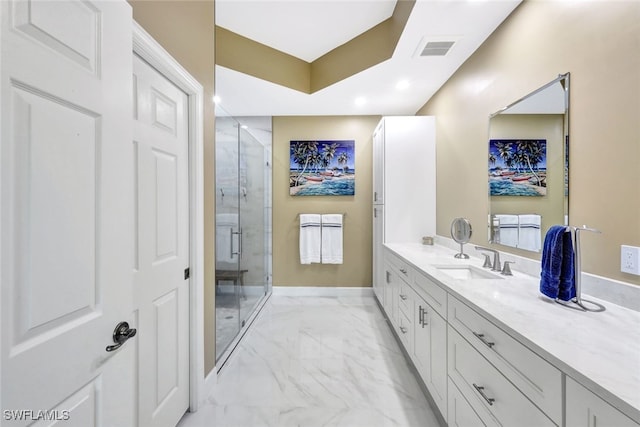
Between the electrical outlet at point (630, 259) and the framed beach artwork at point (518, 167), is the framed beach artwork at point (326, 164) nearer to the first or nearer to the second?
the framed beach artwork at point (518, 167)

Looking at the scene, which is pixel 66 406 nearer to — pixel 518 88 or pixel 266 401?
pixel 266 401

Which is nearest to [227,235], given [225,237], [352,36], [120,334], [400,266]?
[225,237]

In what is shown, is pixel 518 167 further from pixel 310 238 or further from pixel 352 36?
pixel 310 238

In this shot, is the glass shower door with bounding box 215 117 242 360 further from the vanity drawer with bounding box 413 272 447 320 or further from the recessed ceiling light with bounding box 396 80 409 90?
the recessed ceiling light with bounding box 396 80 409 90

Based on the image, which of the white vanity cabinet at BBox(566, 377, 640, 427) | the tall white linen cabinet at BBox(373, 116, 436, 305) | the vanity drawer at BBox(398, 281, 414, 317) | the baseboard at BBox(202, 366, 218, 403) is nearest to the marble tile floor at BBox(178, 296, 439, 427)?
the baseboard at BBox(202, 366, 218, 403)

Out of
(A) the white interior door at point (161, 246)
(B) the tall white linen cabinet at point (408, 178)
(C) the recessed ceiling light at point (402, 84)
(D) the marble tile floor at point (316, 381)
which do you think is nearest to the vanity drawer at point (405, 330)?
(D) the marble tile floor at point (316, 381)

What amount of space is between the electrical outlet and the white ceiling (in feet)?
5.05

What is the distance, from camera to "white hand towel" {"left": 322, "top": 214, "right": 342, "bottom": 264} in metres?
3.55

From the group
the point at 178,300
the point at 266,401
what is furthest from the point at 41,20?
the point at 266,401

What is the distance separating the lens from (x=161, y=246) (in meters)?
1.32

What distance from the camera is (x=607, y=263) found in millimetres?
1129

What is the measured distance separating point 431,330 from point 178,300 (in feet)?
4.88

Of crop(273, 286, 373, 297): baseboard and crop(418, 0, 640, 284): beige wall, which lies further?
crop(273, 286, 373, 297): baseboard

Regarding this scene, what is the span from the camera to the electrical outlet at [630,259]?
1011 mm
